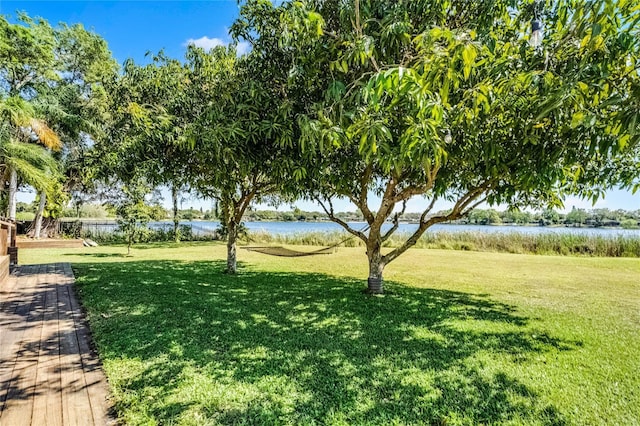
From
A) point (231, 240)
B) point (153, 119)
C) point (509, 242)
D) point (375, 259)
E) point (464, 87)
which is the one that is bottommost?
point (509, 242)

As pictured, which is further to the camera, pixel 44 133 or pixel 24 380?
pixel 44 133

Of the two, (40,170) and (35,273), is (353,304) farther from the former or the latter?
(40,170)

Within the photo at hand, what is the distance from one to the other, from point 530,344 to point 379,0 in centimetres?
388

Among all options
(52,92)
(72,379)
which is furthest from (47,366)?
(52,92)

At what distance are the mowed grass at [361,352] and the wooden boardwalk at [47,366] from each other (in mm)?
161

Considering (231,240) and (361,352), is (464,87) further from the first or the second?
(231,240)

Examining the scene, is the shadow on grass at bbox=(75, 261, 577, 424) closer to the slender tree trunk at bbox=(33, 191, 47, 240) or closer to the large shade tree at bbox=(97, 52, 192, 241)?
the large shade tree at bbox=(97, 52, 192, 241)

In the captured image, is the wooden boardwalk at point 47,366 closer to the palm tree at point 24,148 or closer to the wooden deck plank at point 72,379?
the wooden deck plank at point 72,379

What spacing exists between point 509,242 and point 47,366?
1567cm

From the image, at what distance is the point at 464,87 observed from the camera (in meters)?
3.55

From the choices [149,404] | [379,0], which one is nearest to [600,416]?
[149,404]

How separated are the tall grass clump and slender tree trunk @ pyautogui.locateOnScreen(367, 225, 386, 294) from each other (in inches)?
197

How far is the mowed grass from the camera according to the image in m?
2.39

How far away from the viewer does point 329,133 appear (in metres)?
3.03
